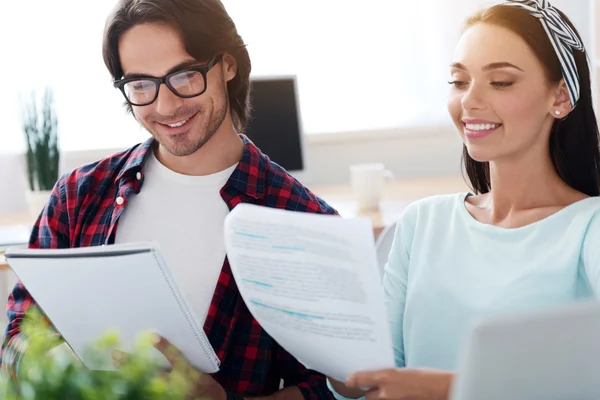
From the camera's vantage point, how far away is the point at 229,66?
159 centimetres

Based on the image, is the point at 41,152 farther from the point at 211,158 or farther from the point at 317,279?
the point at 317,279

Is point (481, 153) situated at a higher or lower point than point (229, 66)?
lower

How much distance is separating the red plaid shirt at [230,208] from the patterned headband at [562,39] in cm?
49

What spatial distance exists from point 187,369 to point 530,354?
473 mm

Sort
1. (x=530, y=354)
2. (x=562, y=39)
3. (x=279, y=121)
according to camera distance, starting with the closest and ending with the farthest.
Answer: (x=530, y=354) → (x=562, y=39) → (x=279, y=121)

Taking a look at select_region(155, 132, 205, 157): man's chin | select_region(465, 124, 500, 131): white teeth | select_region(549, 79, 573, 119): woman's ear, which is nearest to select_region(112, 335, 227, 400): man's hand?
select_region(155, 132, 205, 157): man's chin

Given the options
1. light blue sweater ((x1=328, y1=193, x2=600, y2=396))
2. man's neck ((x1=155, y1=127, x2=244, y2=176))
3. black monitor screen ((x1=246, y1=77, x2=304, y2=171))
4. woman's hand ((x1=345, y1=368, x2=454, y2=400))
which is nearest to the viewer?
woman's hand ((x1=345, y1=368, x2=454, y2=400))

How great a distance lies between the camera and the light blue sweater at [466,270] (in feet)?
3.99

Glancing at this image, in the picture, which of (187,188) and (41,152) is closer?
(187,188)

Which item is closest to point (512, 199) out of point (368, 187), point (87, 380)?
point (87, 380)

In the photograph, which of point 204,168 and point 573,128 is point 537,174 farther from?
point 204,168

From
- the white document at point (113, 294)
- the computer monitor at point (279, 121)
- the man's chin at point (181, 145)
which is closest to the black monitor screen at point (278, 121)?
the computer monitor at point (279, 121)

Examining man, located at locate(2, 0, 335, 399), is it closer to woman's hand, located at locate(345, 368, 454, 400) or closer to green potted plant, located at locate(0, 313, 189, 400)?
woman's hand, located at locate(345, 368, 454, 400)

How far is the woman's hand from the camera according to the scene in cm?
100
